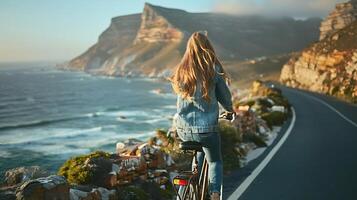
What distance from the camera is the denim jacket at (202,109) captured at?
477 cm

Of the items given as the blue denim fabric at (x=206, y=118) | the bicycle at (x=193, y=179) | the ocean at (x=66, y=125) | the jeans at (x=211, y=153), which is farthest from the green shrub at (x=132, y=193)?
the ocean at (x=66, y=125)

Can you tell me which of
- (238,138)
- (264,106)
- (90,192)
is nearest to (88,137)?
(264,106)

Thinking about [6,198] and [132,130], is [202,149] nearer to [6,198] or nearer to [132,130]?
[6,198]

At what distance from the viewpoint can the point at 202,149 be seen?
16.2 feet

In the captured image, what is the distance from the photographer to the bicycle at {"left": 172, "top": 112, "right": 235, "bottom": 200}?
4734 mm

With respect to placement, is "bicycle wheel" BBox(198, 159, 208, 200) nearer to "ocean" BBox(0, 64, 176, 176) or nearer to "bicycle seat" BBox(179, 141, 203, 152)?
"bicycle seat" BBox(179, 141, 203, 152)

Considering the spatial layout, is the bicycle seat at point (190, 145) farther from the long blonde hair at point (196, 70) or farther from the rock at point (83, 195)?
the rock at point (83, 195)

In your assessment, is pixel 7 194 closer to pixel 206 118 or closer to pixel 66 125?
pixel 206 118

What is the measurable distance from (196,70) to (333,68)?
5800cm

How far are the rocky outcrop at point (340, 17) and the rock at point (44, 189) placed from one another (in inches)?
4013

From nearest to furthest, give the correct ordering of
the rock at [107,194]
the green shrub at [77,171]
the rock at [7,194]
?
the rock at [7,194] → the rock at [107,194] → the green shrub at [77,171]

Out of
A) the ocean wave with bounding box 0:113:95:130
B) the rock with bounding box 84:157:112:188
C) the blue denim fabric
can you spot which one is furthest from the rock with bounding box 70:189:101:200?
the ocean wave with bounding box 0:113:95:130

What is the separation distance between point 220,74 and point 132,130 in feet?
160

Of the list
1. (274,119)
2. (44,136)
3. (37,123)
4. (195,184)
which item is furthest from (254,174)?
(37,123)
